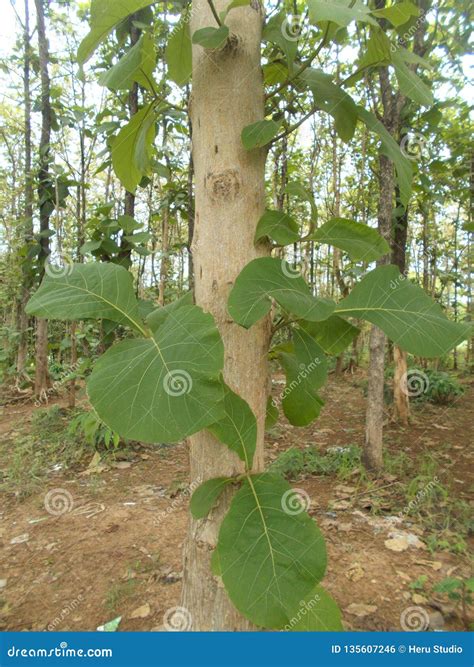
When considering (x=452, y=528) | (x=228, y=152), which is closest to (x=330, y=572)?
(x=452, y=528)

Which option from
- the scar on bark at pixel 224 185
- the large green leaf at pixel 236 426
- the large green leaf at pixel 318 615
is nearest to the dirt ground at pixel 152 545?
the large green leaf at pixel 318 615

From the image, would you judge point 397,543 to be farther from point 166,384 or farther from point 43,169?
point 43,169

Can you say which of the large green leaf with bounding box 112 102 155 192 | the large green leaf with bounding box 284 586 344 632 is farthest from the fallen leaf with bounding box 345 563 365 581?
the large green leaf with bounding box 112 102 155 192

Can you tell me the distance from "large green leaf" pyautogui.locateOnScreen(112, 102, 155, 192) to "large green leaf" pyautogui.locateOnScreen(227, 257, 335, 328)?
0.55 meters

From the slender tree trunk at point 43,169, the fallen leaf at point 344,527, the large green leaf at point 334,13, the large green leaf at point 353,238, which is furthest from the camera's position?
the slender tree trunk at point 43,169

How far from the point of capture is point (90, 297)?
776mm

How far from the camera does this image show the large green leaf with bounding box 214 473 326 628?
627 millimetres

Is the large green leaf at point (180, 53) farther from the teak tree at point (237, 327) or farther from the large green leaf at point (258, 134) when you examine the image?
the large green leaf at point (258, 134)

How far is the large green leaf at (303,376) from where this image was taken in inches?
30.5

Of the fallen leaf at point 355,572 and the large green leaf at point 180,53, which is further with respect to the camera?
the fallen leaf at point 355,572

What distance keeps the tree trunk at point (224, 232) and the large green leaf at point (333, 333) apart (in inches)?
4.4

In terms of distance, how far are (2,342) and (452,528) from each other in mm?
7923

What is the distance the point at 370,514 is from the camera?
2.96m

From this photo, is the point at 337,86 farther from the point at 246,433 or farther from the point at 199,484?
the point at 199,484
